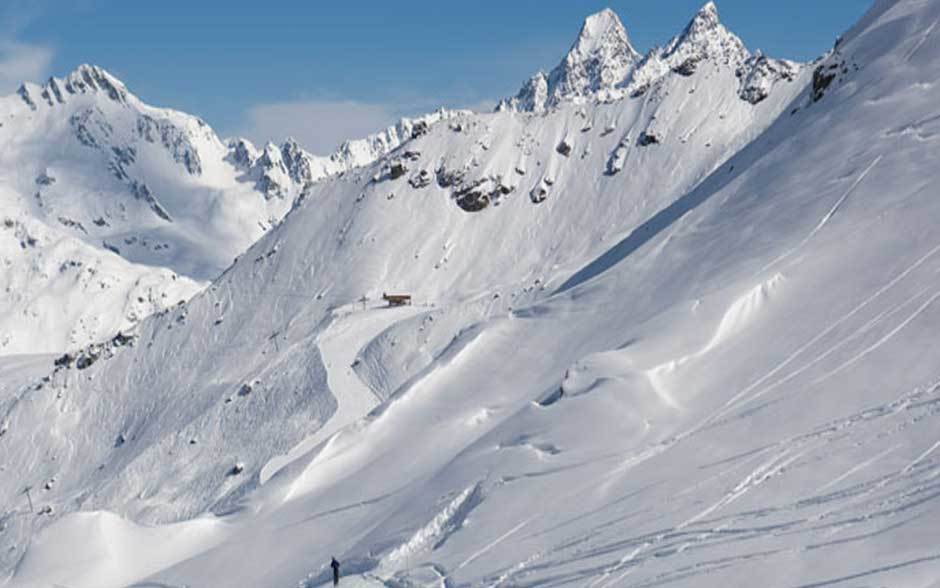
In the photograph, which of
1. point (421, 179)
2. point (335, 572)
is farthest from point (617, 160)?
point (335, 572)

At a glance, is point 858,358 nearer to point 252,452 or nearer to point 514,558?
point 514,558

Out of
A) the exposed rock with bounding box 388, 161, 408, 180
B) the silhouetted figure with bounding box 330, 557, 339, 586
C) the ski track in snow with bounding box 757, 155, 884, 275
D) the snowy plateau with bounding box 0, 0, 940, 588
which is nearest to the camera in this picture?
the snowy plateau with bounding box 0, 0, 940, 588

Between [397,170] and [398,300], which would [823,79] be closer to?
[398,300]

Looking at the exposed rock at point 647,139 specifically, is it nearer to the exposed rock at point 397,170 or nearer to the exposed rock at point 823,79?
the exposed rock at point 397,170

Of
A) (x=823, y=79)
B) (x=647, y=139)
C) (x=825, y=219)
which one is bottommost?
(x=825, y=219)

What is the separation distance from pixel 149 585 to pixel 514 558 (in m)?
16.6

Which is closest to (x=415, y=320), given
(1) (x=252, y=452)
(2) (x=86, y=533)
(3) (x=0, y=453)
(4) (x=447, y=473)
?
(1) (x=252, y=452)

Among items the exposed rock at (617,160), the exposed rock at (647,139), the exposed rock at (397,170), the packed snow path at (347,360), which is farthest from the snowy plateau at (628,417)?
the exposed rock at (397,170)

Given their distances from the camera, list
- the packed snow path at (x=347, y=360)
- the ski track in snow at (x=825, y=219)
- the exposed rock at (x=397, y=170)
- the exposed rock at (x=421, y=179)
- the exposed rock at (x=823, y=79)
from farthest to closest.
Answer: the exposed rock at (x=397, y=170) < the exposed rock at (x=421, y=179) < the packed snow path at (x=347, y=360) < the exposed rock at (x=823, y=79) < the ski track in snow at (x=825, y=219)

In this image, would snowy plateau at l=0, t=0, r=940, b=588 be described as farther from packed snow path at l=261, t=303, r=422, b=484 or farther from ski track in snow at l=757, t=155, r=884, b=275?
packed snow path at l=261, t=303, r=422, b=484

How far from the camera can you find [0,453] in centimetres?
9488

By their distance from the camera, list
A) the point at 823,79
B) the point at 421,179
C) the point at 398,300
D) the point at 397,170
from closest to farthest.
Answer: the point at 823,79
the point at 398,300
the point at 421,179
the point at 397,170

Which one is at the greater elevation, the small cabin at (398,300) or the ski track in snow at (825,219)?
the small cabin at (398,300)

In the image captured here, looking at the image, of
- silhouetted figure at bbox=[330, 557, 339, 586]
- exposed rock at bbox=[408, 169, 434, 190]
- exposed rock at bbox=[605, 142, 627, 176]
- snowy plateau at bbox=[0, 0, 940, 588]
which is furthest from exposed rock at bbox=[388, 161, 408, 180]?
silhouetted figure at bbox=[330, 557, 339, 586]
